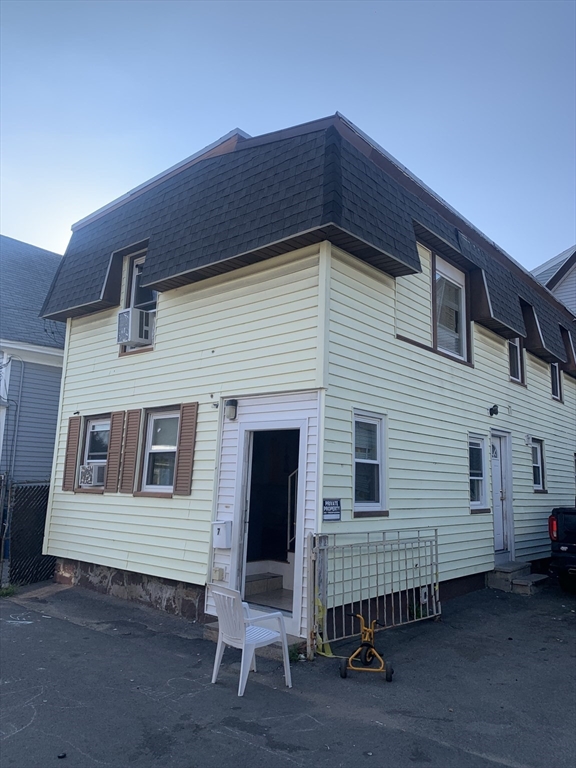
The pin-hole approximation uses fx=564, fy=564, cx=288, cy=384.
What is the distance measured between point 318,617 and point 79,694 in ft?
8.25

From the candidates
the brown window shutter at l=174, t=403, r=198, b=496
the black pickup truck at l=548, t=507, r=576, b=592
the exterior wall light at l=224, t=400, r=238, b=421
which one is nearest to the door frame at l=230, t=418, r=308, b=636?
the exterior wall light at l=224, t=400, r=238, b=421

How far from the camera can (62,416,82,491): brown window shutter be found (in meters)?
10.4

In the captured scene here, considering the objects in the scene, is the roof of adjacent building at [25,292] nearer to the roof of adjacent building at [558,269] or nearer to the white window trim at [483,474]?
the white window trim at [483,474]

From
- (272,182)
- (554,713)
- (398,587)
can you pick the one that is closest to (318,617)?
(398,587)

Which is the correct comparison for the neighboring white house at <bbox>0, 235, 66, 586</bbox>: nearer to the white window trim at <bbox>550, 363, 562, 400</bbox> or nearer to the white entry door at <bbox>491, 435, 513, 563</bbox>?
the white entry door at <bbox>491, 435, 513, 563</bbox>

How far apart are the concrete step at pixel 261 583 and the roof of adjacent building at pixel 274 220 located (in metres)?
4.56

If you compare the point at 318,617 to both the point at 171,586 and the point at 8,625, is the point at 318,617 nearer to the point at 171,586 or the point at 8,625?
the point at 171,586

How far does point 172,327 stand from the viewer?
29.5 ft

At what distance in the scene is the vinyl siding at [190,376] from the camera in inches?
287

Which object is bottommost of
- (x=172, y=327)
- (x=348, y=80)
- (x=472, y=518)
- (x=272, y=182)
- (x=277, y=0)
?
(x=472, y=518)

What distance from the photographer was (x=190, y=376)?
28.1 ft

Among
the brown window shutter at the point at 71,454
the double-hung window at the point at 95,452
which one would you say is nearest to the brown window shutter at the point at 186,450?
the double-hung window at the point at 95,452

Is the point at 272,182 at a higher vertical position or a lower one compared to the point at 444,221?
lower

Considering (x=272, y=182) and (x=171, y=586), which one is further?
(x=171, y=586)
